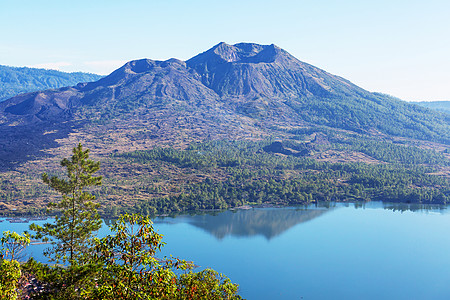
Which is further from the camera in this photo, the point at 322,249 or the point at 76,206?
the point at 322,249

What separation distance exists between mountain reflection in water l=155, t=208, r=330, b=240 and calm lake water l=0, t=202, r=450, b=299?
0.22m

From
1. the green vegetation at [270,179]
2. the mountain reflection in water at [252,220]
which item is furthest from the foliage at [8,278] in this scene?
the green vegetation at [270,179]

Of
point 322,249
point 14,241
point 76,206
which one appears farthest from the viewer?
point 322,249

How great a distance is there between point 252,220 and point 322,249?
2407cm

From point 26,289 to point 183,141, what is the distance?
169830mm

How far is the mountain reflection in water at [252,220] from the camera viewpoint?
9438 cm

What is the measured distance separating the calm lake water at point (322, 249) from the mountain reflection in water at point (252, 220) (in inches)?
8.7

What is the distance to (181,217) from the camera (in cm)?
10538

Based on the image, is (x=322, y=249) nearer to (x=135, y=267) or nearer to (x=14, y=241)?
(x=14, y=241)

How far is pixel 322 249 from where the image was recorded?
3282 inches

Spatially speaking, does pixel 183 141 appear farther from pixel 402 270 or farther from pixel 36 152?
pixel 402 270

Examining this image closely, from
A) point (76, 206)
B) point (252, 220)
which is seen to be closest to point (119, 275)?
point (76, 206)

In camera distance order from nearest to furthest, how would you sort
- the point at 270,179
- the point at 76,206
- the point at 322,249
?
the point at 76,206, the point at 322,249, the point at 270,179

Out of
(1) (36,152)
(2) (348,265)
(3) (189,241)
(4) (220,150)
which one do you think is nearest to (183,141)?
(4) (220,150)
